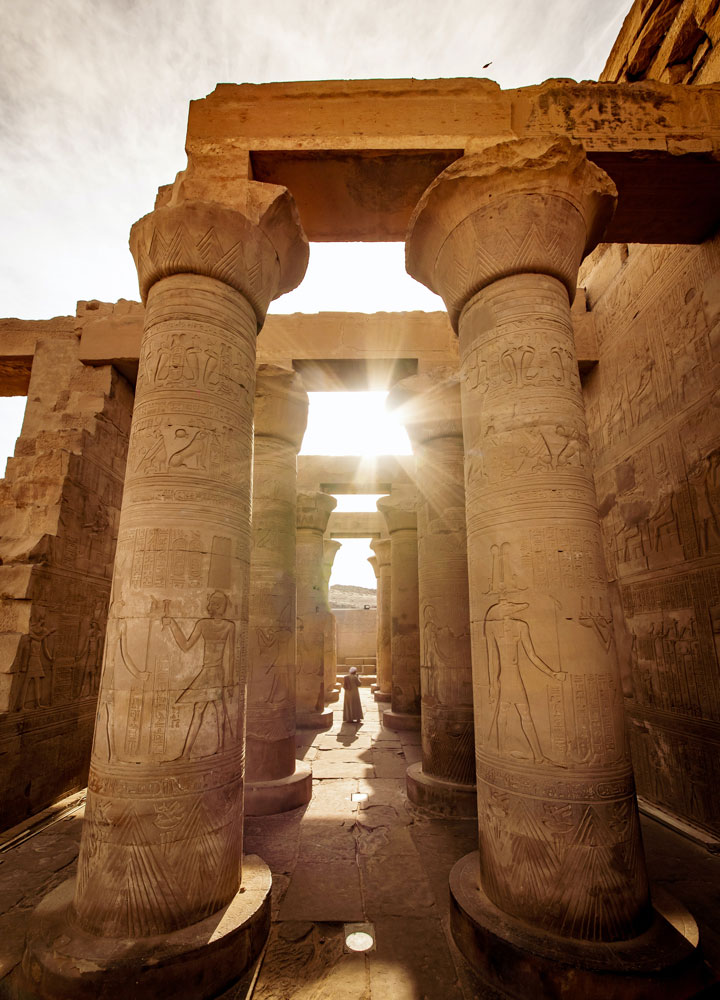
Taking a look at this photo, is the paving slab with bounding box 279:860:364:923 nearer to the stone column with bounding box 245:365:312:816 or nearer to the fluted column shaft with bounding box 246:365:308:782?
the stone column with bounding box 245:365:312:816

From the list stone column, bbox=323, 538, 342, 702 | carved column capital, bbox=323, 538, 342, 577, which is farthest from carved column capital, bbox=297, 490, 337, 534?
carved column capital, bbox=323, 538, 342, 577

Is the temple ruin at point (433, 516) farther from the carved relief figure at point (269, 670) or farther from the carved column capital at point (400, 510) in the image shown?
the carved column capital at point (400, 510)

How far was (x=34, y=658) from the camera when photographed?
16.7 feet

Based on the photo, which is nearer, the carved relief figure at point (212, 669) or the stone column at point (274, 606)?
the carved relief figure at point (212, 669)

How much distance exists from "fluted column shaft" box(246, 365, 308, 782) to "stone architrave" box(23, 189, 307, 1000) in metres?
2.35

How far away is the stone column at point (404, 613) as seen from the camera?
31.2 feet

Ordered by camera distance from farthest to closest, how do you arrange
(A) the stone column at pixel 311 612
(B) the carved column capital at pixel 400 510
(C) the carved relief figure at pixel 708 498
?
(B) the carved column capital at pixel 400 510, (A) the stone column at pixel 311 612, (C) the carved relief figure at pixel 708 498

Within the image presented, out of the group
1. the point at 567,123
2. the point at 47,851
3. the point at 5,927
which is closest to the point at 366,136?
the point at 567,123

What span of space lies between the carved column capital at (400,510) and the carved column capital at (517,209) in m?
6.88

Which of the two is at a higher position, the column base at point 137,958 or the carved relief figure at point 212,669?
the carved relief figure at point 212,669

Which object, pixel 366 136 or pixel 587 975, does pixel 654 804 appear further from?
pixel 366 136

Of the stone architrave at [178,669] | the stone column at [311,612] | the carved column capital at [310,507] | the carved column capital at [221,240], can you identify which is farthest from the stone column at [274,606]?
the carved column capital at [310,507]

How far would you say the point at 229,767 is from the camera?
2.95 metres

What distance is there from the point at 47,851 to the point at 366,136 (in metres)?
6.01
